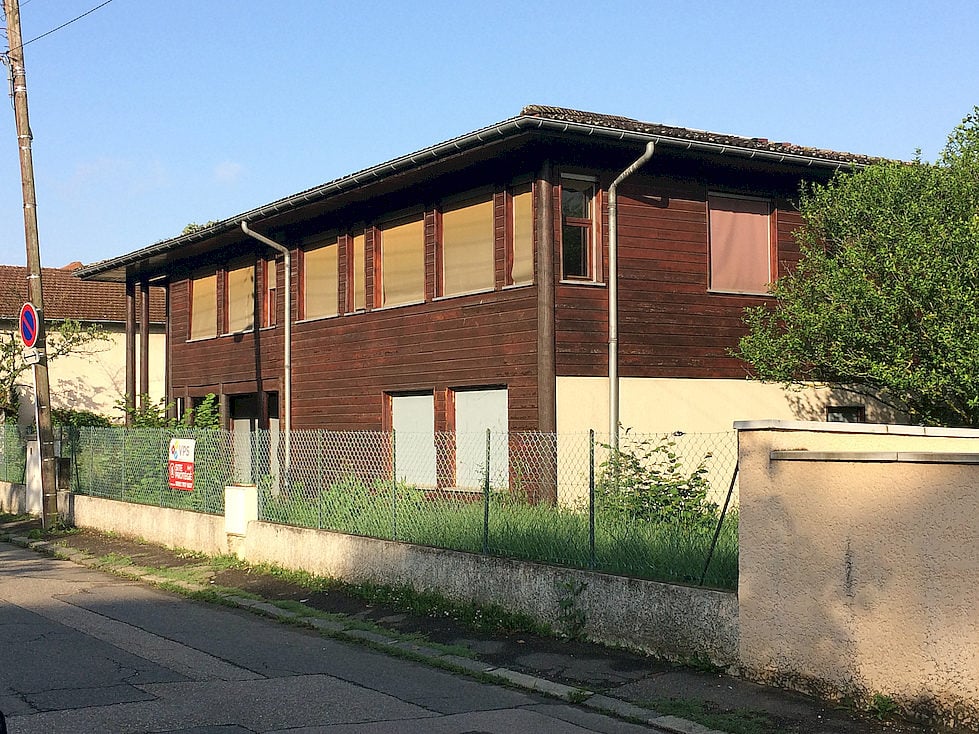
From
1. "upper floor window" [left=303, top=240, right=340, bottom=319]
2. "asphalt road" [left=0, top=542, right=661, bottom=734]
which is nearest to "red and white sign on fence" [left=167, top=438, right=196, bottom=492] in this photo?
"upper floor window" [left=303, top=240, right=340, bottom=319]

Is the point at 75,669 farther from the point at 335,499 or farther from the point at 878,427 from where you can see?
the point at 878,427

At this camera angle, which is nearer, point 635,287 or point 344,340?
point 635,287

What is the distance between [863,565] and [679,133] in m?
9.82

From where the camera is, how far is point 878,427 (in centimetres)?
833

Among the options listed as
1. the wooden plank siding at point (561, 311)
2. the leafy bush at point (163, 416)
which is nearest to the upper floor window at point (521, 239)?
the wooden plank siding at point (561, 311)

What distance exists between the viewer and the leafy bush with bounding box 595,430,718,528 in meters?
11.0

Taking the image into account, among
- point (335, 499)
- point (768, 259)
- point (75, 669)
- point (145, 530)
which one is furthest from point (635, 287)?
point (75, 669)

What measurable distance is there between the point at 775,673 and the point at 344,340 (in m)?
13.2

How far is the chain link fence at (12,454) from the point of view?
23.7 meters

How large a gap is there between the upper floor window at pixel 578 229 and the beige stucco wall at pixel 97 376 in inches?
930

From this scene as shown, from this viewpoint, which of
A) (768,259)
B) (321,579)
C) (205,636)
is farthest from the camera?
(768,259)

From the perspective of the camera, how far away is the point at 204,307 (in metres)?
26.0

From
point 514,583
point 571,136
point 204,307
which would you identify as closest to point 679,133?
point 571,136

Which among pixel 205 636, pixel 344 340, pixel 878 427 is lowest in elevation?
pixel 205 636
